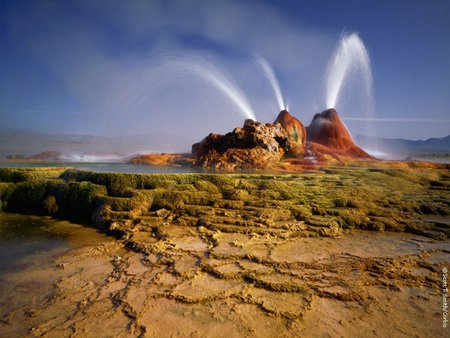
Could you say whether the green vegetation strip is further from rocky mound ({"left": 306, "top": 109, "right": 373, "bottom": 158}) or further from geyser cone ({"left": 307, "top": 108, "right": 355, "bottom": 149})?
geyser cone ({"left": 307, "top": 108, "right": 355, "bottom": 149})

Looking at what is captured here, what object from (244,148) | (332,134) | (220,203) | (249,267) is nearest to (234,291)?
(249,267)

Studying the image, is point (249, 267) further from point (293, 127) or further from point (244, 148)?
point (293, 127)

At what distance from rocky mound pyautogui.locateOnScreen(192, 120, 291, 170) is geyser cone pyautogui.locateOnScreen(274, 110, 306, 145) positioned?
10740 millimetres

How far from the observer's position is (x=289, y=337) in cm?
438

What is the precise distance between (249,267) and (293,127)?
42.9 meters

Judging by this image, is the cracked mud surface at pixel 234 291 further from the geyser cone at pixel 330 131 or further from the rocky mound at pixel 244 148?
the geyser cone at pixel 330 131

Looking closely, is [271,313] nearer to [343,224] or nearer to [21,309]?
[21,309]

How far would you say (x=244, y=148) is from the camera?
3034cm

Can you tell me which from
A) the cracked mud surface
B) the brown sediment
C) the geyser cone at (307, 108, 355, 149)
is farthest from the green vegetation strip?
the geyser cone at (307, 108, 355, 149)

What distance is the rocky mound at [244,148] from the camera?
26938 mm

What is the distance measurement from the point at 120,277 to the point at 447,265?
27.8ft

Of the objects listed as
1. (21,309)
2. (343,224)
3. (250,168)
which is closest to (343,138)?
(250,168)

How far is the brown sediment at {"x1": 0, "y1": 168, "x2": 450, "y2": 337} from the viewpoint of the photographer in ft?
15.6

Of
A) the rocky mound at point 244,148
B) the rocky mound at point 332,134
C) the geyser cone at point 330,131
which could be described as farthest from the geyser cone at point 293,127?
the rocky mound at point 244,148
